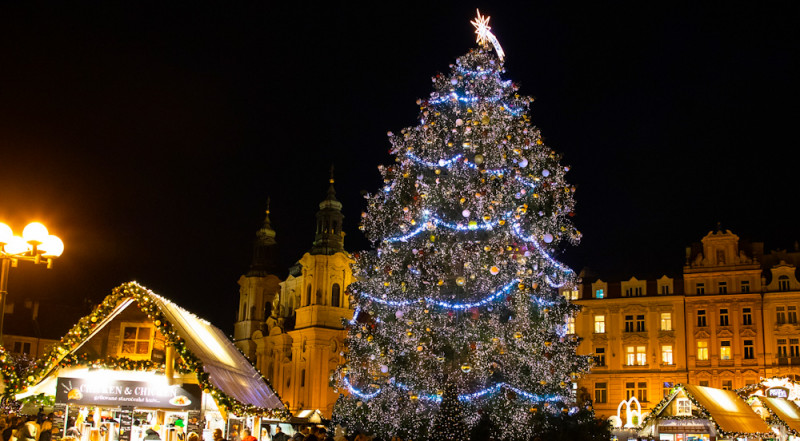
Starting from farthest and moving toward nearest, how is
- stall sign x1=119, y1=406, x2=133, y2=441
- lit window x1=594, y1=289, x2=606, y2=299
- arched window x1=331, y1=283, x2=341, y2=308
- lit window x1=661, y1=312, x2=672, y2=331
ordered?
arched window x1=331, y1=283, x2=341, y2=308 → lit window x1=594, y1=289, x2=606, y2=299 → lit window x1=661, y1=312, x2=672, y2=331 → stall sign x1=119, y1=406, x2=133, y2=441

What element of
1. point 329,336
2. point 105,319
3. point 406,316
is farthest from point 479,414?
point 329,336

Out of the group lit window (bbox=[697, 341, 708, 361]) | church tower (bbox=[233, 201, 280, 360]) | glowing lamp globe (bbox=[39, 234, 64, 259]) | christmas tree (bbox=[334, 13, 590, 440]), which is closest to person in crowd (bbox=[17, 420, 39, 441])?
glowing lamp globe (bbox=[39, 234, 64, 259])

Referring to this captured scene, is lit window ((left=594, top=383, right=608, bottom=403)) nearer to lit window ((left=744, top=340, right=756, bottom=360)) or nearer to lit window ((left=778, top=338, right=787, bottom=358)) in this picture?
lit window ((left=744, top=340, right=756, bottom=360))

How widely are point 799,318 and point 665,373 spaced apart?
27.3ft

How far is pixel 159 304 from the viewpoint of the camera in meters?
15.6

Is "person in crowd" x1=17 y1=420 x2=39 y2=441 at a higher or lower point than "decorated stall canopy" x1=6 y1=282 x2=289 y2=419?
lower

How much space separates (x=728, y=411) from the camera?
1036 inches

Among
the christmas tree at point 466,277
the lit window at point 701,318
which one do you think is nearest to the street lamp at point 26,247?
the christmas tree at point 466,277

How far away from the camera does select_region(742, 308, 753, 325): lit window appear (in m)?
50.3

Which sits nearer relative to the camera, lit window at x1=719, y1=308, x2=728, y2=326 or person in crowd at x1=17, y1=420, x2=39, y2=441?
person in crowd at x1=17, y1=420, x2=39, y2=441

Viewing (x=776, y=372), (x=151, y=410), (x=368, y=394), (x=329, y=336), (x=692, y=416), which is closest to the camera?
(x=151, y=410)

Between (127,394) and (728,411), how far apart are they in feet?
62.1

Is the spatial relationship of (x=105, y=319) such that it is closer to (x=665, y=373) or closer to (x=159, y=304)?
(x=159, y=304)

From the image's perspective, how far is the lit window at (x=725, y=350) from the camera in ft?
166
